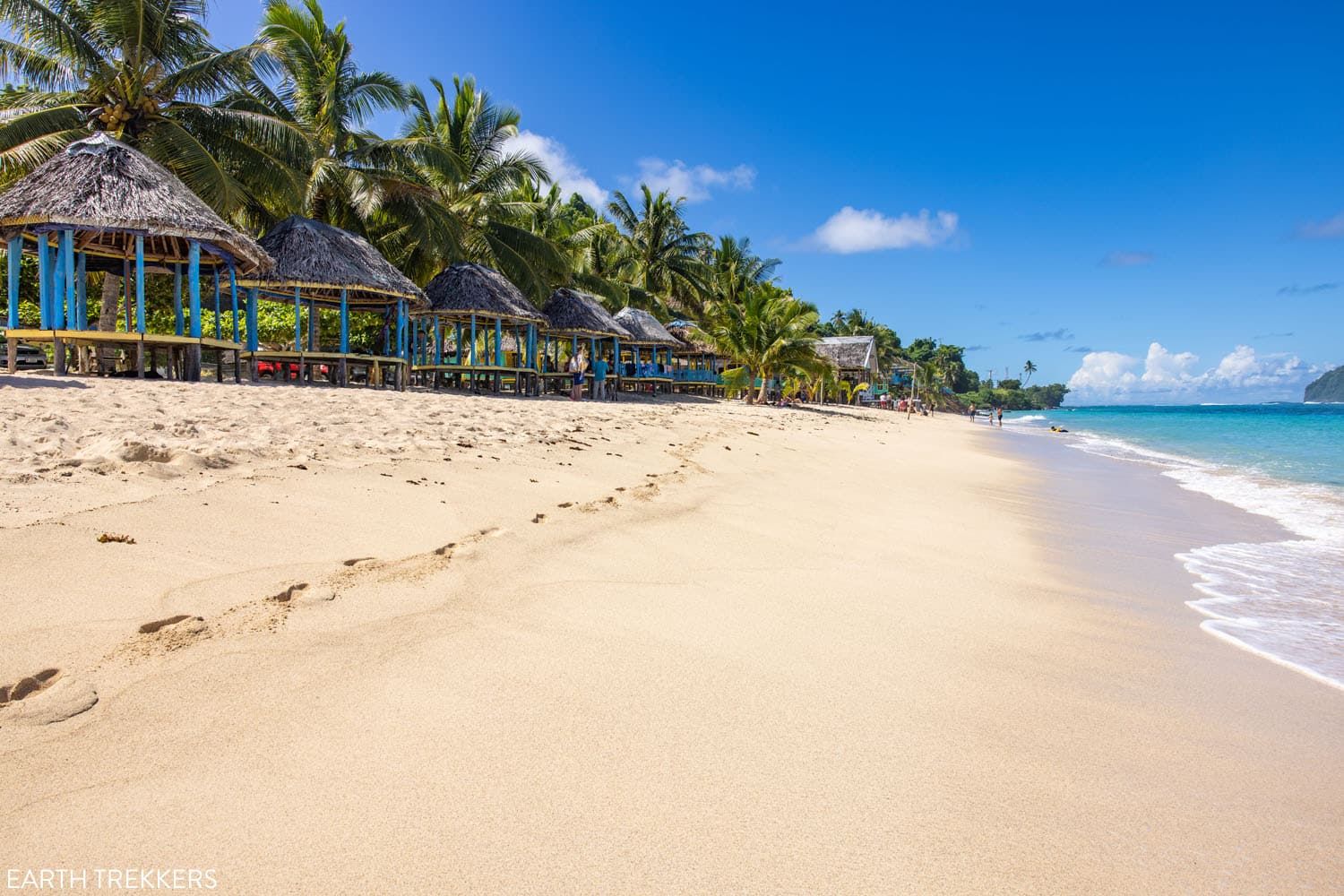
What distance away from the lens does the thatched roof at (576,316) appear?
21.4 m

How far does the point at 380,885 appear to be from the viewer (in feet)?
4.20

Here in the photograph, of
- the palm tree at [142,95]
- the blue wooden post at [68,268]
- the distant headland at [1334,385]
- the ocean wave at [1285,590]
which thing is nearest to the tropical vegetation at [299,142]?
the palm tree at [142,95]

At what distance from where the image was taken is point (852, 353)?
3972 centimetres

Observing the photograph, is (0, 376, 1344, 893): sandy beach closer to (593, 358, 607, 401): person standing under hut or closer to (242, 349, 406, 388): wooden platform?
(242, 349, 406, 388): wooden platform

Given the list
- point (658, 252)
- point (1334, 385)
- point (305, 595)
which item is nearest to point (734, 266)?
point (658, 252)

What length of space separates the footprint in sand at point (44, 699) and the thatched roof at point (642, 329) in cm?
2248

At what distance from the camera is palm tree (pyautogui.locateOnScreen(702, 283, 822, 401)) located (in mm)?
22766

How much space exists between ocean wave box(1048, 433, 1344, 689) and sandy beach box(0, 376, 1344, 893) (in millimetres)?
238

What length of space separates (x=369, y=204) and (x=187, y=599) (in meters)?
15.8

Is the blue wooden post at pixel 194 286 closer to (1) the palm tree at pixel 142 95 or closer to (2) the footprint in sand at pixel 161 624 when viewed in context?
Answer: (1) the palm tree at pixel 142 95

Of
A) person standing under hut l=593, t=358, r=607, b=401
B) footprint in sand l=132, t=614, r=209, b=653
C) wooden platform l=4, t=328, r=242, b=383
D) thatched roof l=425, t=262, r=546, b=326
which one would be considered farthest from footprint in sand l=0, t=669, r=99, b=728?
person standing under hut l=593, t=358, r=607, b=401

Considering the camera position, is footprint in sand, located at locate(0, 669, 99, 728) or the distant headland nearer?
footprint in sand, located at locate(0, 669, 99, 728)

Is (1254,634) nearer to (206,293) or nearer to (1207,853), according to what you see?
(1207,853)

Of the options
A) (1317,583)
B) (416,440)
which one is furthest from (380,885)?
(1317,583)
